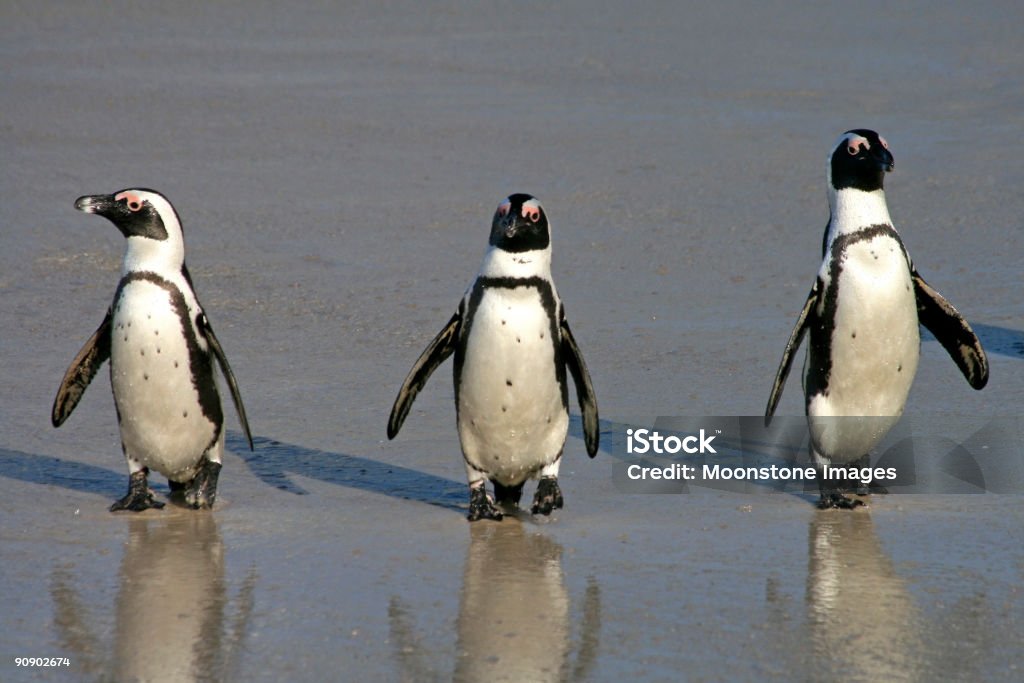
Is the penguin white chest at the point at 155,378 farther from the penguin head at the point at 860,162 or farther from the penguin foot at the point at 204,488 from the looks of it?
the penguin head at the point at 860,162

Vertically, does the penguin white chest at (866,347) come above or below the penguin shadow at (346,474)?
above

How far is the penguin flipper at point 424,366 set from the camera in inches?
176

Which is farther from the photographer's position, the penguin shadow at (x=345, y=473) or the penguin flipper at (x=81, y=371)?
the penguin shadow at (x=345, y=473)

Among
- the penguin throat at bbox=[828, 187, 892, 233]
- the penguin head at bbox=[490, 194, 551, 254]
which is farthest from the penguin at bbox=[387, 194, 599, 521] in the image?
the penguin throat at bbox=[828, 187, 892, 233]

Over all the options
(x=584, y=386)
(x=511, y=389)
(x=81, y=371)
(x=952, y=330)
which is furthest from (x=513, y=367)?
(x=952, y=330)

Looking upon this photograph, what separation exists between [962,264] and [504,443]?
12.6 ft

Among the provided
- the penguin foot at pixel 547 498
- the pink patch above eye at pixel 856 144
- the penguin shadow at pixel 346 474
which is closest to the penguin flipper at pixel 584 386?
the penguin foot at pixel 547 498

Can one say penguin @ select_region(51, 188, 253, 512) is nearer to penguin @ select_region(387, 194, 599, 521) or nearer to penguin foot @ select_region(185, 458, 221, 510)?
penguin foot @ select_region(185, 458, 221, 510)

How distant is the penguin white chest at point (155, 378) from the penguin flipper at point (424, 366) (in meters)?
0.53

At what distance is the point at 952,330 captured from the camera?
15.6 feet

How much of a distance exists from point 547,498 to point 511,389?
1.06 ft

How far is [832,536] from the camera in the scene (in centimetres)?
418

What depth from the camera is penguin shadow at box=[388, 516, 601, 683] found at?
321 centimetres

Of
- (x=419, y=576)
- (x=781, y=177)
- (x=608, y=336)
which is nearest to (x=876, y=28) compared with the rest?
(x=781, y=177)
